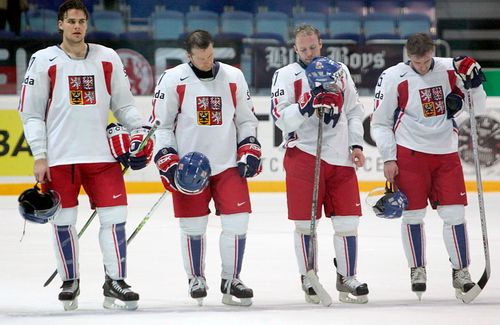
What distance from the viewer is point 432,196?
5.24m

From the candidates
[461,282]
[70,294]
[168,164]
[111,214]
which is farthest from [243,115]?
[461,282]

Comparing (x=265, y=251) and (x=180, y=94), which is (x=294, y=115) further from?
(x=265, y=251)

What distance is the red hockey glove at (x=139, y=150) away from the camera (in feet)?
15.4

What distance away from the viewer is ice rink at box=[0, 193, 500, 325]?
4.54 metres

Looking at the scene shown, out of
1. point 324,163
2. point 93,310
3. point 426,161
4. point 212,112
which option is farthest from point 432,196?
point 93,310

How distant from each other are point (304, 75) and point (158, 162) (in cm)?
76

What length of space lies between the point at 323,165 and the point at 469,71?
2.54 feet

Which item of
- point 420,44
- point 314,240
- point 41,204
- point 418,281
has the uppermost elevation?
point 420,44

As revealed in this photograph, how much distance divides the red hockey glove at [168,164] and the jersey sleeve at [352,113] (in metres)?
0.81

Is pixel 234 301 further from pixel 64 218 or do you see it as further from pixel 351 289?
pixel 64 218

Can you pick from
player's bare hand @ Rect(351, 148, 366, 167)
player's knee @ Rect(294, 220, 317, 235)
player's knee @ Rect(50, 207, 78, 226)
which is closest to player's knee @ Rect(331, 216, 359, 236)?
player's knee @ Rect(294, 220, 317, 235)

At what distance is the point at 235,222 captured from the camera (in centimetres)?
489

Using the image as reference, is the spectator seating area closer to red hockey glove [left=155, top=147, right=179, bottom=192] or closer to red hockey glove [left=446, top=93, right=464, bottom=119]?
red hockey glove [left=446, top=93, right=464, bottom=119]

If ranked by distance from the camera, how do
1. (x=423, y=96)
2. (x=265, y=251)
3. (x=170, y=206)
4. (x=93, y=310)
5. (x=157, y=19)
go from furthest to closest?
(x=157, y=19) → (x=170, y=206) → (x=265, y=251) → (x=423, y=96) → (x=93, y=310)
